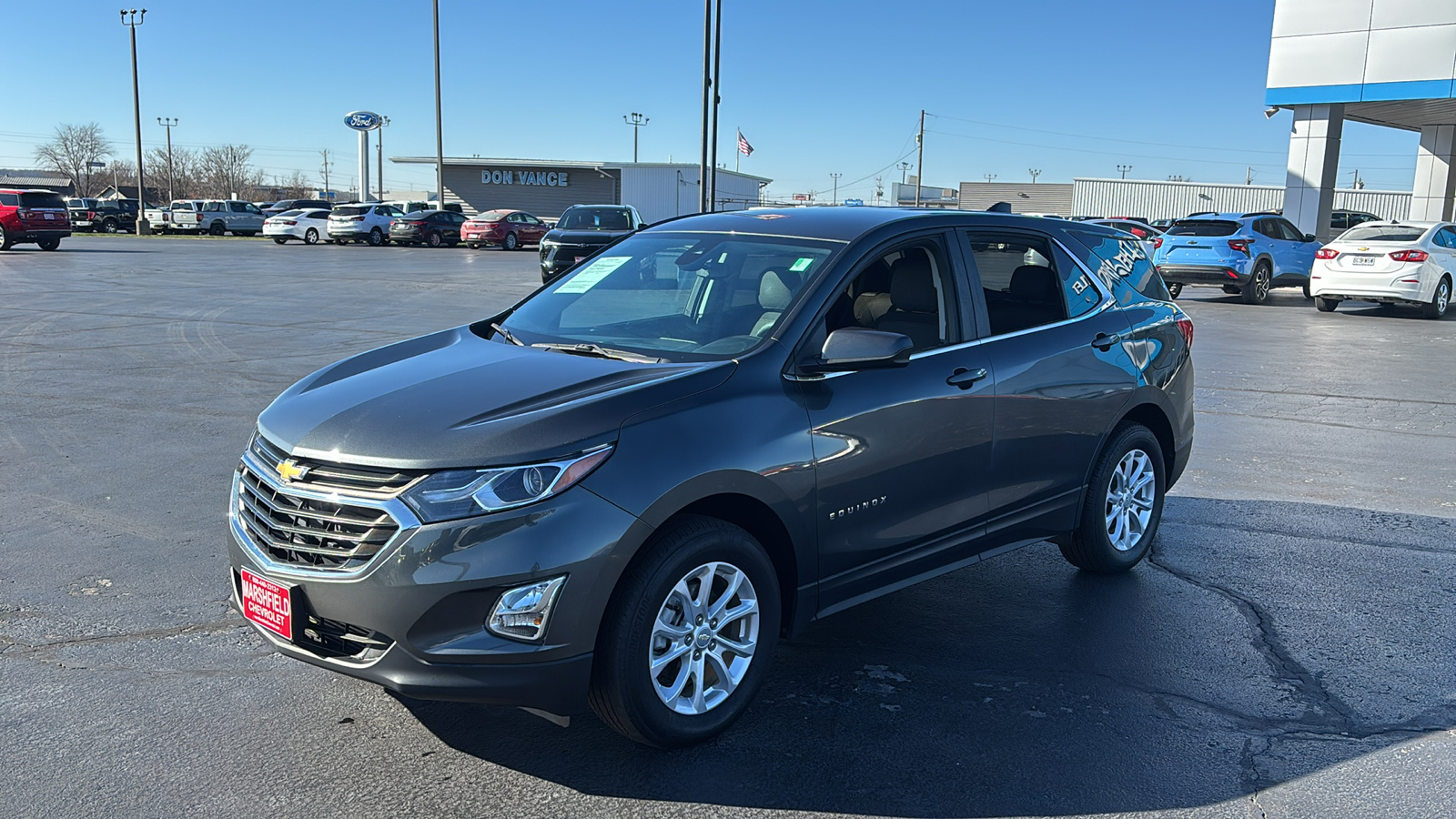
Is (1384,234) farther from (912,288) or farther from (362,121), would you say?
(362,121)

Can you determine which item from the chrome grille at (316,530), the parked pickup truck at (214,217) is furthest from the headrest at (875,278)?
the parked pickup truck at (214,217)

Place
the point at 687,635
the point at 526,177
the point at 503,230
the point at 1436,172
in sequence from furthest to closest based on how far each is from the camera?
the point at 526,177, the point at 503,230, the point at 1436,172, the point at 687,635

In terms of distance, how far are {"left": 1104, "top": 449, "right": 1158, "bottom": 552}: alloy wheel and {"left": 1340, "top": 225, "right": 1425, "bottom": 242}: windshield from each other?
1619 centimetres

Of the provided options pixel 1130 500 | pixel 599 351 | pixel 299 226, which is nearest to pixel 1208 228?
pixel 1130 500

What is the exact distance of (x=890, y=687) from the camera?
13.8ft

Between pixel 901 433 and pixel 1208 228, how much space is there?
1988cm

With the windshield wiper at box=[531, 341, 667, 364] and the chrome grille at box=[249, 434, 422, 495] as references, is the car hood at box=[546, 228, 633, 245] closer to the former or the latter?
the windshield wiper at box=[531, 341, 667, 364]

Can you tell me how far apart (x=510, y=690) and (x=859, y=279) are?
83.1 inches

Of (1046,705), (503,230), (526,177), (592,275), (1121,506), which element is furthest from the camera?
(526,177)

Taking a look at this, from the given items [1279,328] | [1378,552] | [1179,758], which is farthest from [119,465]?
[1279,328]

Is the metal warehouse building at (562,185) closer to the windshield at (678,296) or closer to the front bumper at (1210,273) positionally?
the front bumper at (1210,273)

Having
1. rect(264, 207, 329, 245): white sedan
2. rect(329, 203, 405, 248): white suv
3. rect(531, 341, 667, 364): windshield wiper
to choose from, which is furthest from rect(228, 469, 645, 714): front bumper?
rect(264, 207, 329, 245): white sedan

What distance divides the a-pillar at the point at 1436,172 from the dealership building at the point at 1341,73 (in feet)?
5.74

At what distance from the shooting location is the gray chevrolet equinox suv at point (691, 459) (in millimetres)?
3223
